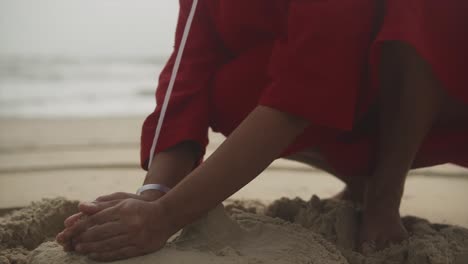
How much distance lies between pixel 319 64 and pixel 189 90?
0.41 metres

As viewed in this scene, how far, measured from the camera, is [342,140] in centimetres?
130

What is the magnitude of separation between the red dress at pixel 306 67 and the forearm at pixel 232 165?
0.11ft

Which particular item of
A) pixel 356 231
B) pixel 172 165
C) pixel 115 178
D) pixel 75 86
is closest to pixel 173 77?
pixel 172 165

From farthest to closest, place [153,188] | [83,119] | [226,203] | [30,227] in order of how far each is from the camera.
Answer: [83,119] → [226,203] → [30,227] → [153,188]

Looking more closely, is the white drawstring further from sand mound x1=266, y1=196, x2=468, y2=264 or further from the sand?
sand mound x1=266, y1=196, x2=468, y2=264

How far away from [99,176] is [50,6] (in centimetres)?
1126

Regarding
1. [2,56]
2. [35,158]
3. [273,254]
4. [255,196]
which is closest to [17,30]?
[2,56]

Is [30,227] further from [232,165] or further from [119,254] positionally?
[232,165]

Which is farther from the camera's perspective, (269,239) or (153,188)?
(153,188)

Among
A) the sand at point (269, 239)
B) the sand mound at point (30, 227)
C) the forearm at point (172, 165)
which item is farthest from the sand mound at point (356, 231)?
the sand mound at point (30, 227)

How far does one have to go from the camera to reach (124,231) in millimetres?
916

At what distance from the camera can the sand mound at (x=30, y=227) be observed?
1.15 meters

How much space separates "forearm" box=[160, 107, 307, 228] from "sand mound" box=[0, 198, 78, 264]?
1.22 feet

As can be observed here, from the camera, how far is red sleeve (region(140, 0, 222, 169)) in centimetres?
121
